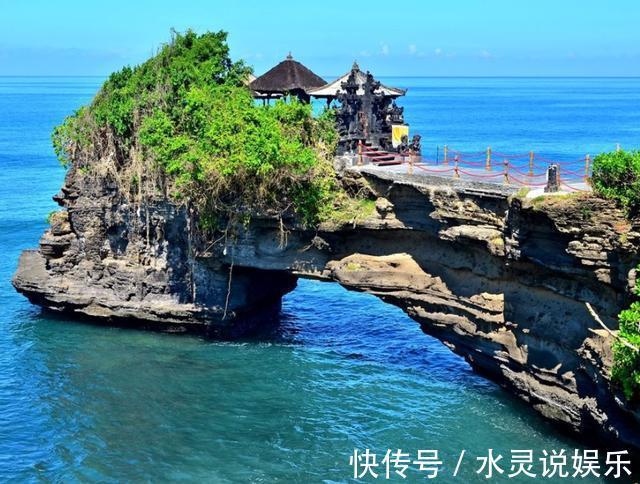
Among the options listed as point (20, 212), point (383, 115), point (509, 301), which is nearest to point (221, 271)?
point (383, 115)

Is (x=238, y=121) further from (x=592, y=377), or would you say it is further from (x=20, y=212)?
(x=20, y=212)

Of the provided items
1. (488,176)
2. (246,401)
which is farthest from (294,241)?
(488,176)

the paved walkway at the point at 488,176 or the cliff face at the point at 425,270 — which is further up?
the paved walkway at the point at 488,176

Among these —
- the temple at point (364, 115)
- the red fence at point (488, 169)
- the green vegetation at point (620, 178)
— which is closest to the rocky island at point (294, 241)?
the green vegetation at point (620, 178)

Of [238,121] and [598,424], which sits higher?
[238,121]

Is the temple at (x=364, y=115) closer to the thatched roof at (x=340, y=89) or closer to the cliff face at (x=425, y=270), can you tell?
the thatched roof at (x=340, y=89)

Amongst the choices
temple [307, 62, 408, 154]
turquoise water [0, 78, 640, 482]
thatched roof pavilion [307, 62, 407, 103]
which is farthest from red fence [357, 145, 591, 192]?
turquoise water [0, 78, 640, 482]

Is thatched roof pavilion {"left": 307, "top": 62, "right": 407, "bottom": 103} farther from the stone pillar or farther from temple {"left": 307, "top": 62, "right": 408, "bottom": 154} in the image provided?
the stone pillar
